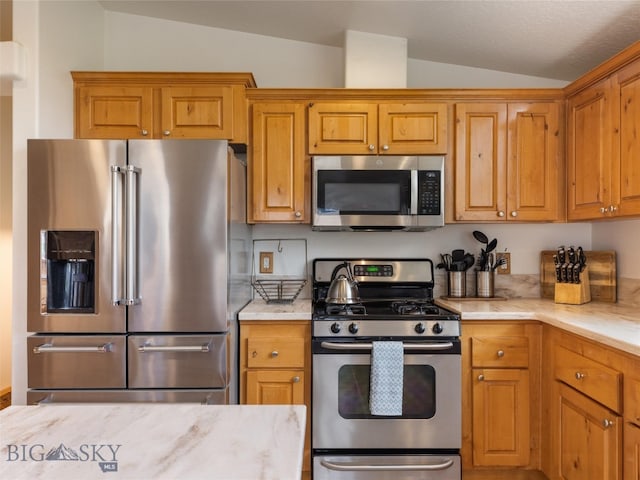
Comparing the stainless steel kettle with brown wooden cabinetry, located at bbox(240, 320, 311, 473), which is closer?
brown wooden cabinetry, located at bbox(240, 320, 311, 473)

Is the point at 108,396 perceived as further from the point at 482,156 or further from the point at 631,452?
the point at 482,156

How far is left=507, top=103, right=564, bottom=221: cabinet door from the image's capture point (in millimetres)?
2441

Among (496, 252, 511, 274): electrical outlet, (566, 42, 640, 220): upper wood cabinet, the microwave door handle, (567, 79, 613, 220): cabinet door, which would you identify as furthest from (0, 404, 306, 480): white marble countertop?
(496, 252, 511, 274): electrical outlet

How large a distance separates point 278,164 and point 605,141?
1680mm

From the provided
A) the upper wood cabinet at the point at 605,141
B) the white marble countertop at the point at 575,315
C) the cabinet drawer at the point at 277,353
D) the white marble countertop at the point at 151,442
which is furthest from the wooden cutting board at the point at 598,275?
the white marble countertop at the point at 151,442

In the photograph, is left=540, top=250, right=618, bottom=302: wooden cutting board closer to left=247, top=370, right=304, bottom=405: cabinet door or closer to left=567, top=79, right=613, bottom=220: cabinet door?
left=567, top=79, right=613, bottom=220: cabinet door

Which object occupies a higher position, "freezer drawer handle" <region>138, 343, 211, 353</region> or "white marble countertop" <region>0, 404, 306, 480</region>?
"white marble countertop" <region>0, 404, 306, 480</region>

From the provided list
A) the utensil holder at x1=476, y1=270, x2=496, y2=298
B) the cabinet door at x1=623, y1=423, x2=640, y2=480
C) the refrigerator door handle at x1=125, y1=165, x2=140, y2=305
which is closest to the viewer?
the cabinet door at x1=623, y1=423, x2=640, y2=480

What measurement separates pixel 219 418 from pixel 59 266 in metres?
1.55

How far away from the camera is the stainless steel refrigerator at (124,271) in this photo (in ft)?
6.51

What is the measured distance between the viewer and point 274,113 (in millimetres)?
2445

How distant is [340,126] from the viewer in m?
2.45

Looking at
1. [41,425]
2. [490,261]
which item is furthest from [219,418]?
[490,261]

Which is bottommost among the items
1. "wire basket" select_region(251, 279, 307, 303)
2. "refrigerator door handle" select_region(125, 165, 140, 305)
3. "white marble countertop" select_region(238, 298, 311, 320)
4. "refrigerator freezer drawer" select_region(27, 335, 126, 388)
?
"refrigerator freezer drawer" select_region(27, 335, 126, 388)
